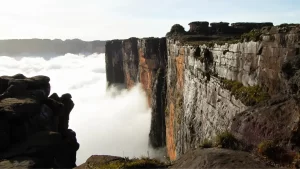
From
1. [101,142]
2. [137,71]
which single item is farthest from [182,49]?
[101,142]

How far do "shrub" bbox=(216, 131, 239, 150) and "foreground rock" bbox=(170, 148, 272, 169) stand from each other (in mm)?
→ 462

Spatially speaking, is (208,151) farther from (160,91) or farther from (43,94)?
(160,91)

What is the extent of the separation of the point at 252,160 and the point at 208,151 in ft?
2.70

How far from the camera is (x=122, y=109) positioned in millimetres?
59219

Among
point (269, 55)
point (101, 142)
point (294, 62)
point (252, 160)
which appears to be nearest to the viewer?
point (252, 160)

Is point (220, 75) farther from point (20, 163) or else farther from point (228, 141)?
point (20, 163)

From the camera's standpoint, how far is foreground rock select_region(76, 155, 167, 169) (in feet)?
23.1

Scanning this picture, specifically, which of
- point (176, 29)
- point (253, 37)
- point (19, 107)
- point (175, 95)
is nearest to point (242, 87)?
point (253, 37)

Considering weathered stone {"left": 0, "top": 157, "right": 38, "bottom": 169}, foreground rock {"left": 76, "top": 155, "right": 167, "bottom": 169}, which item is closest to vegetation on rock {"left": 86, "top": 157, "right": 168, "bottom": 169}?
foreground rock {"left": 76, "top": 155, "right": 167, "bottom": 169}

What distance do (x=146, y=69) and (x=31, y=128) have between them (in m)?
26.4

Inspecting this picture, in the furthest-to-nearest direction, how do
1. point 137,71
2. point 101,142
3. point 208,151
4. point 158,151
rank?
point 101,142, point 137,71, point 158,151, point 208,151

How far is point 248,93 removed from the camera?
9.60 metres

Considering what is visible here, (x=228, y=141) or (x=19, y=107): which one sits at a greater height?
(x=228, y=141)

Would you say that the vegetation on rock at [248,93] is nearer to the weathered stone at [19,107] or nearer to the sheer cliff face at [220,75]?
the sheer cliff face at [220,75]
